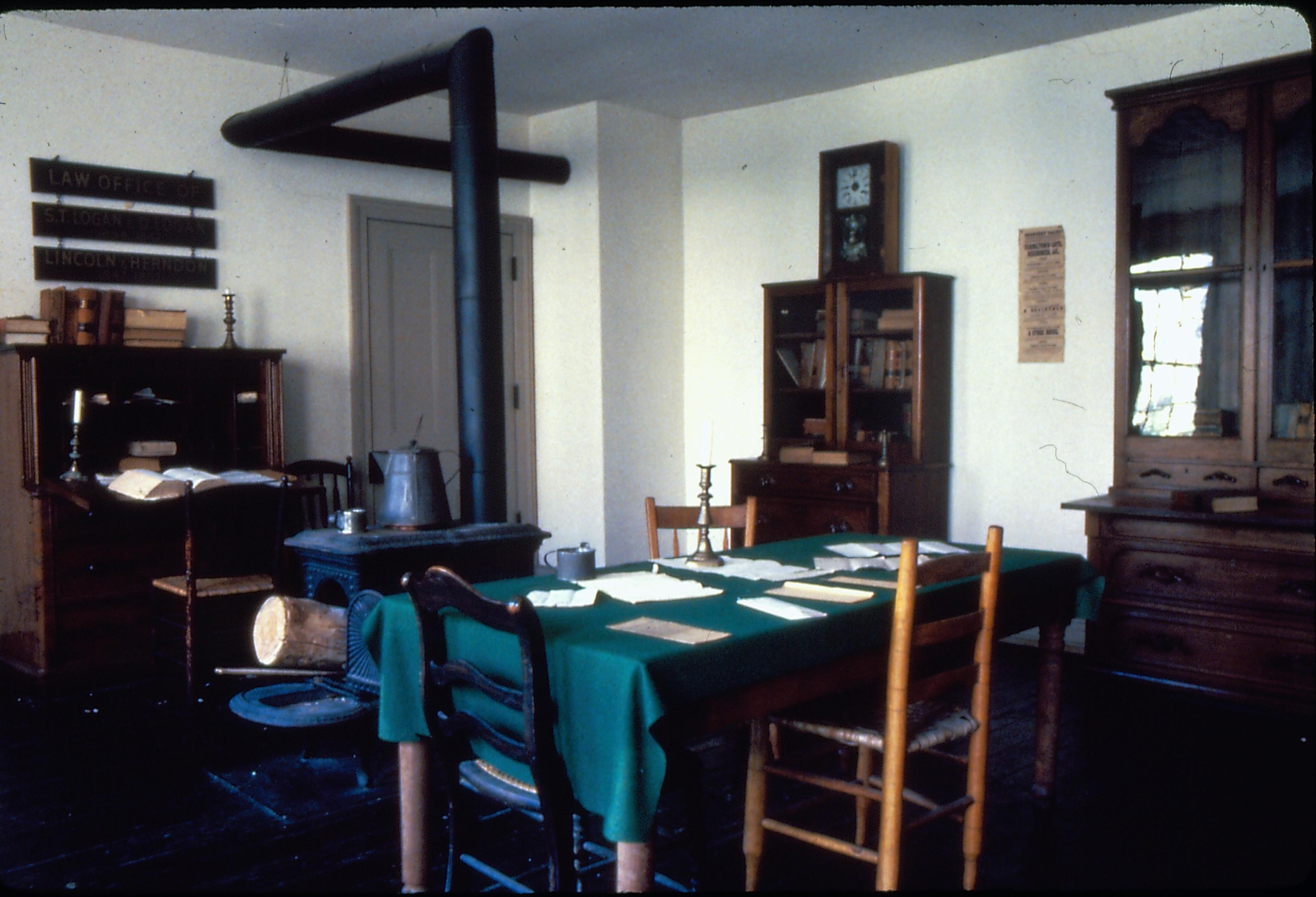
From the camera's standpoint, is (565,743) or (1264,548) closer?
(565,743)

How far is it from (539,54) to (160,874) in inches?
158

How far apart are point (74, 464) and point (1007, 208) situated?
4.38m

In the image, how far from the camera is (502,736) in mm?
2139

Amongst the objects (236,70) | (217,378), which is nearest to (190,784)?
(217,378)

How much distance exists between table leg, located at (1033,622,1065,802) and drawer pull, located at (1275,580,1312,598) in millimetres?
1105

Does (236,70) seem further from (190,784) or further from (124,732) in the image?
(190,784)

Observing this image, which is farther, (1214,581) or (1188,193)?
(1188,193)

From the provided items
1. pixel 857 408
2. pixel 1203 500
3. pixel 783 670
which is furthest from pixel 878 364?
pixel 783 670

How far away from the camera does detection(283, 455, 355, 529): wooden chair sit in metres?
4.98

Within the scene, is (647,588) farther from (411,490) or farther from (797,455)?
(797,455)

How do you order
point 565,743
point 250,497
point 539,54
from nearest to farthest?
point 565,743 → point 250,497 → point 539,54

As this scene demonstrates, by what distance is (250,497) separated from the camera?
4.39 meters

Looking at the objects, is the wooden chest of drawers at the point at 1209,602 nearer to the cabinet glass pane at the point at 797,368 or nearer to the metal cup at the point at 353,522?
the cabinet glass pane at the point at 797,368

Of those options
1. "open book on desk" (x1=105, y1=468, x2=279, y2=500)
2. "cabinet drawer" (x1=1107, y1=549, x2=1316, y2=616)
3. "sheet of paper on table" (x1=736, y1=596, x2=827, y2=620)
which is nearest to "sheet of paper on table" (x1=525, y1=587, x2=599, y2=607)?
"sheet of paper on table" (x1=736, y1=596, x2=827, y2=620)
